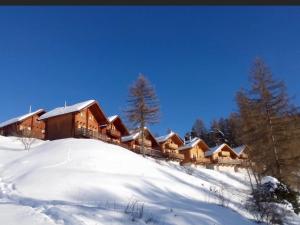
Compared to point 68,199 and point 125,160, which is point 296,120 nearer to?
point 125,160

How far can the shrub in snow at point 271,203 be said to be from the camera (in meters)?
14.6

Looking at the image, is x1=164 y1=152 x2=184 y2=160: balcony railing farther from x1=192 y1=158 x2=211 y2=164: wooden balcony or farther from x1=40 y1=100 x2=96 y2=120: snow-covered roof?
x1=40 y1=100 x2=96 y2=120: snow-covered roof

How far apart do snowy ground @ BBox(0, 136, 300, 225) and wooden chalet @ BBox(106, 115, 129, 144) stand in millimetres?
25202

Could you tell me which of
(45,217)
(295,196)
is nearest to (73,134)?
(295,196)

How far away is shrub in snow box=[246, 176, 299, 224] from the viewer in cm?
1462

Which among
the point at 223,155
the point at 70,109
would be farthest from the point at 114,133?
the point at 223,155

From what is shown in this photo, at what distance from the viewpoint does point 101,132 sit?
164 feet

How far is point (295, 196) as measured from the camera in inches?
813

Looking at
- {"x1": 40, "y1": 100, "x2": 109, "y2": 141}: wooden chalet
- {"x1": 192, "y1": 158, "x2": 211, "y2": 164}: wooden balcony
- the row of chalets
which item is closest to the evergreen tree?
the row of chalets

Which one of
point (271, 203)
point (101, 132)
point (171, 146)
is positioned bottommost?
point (271, 203)

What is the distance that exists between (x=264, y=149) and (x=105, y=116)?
2605cm

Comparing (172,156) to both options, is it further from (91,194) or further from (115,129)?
(91,194)

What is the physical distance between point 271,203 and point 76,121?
31775mm

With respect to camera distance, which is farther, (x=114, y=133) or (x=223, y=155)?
(x=223, y=155)
